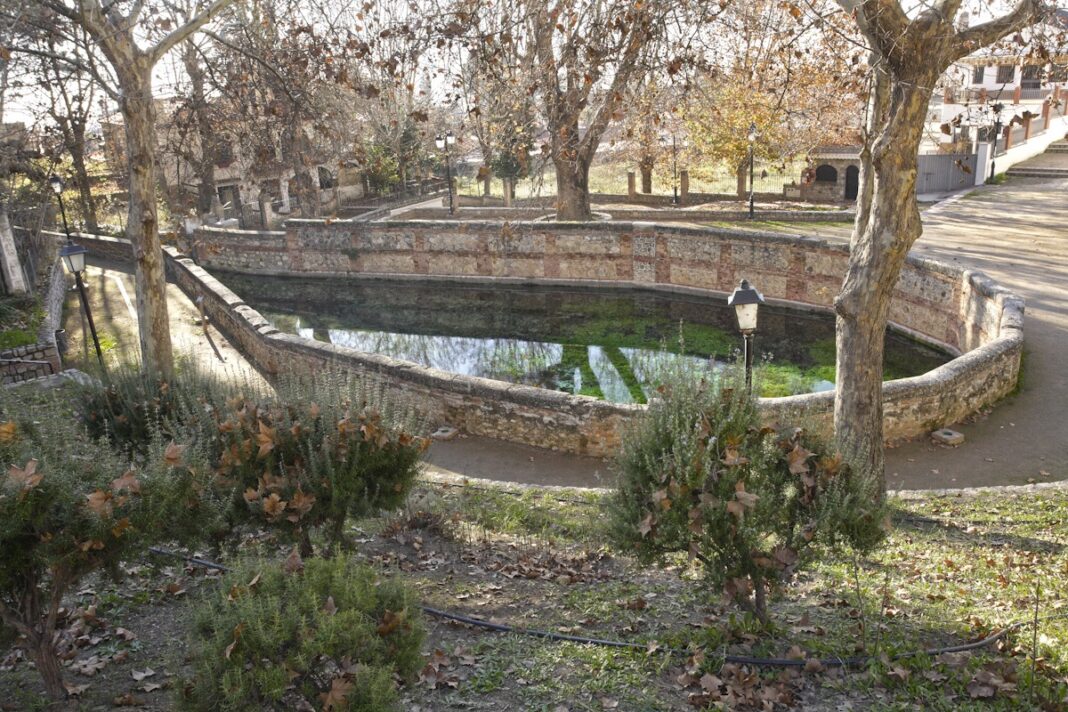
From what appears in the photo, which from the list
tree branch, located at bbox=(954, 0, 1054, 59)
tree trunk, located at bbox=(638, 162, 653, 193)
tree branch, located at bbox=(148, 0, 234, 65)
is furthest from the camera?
tree trunk, located at bbox=(638, 162, 653, 193)

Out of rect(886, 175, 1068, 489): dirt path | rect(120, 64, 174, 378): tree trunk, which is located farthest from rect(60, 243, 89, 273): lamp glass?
rect(886, 175, 1068, 489): dirt path

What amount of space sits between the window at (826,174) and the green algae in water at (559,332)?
11.2 meters

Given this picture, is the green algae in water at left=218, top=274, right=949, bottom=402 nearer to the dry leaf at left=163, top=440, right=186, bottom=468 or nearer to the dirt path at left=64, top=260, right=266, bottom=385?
the dirt path at left=64, top=260, right=266, bottom=385

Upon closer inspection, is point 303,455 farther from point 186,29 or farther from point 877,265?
point 186,29

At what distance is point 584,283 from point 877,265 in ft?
44.2

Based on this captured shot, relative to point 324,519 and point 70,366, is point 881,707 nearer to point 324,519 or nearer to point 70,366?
point 324,519

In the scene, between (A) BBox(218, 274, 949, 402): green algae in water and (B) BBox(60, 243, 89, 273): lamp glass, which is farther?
(A) BBox(218, 274, 949, 402): green algae in water

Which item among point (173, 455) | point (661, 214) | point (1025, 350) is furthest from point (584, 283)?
point (173, 455)

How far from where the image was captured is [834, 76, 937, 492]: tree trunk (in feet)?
22.0

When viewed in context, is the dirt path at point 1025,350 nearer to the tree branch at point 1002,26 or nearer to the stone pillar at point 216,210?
the tree branch at point 1002,26

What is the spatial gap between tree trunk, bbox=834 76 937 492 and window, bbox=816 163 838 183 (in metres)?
20.6

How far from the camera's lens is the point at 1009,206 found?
23203mm

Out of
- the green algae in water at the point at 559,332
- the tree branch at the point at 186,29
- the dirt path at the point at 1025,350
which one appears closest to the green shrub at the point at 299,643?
the dirt path at the point at 1025,350

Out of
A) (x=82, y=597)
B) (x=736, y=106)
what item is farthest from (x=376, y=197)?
(x=82, y=597)
